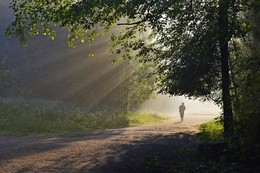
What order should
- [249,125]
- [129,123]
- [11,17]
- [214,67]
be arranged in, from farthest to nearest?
[11,17] → [129,123] → [214,67] → [249,125]

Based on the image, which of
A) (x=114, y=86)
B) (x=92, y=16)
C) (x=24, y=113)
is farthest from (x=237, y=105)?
(x=114, y=86)

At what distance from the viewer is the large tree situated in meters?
9.11

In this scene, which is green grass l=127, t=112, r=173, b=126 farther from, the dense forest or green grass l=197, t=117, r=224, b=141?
the dense forest

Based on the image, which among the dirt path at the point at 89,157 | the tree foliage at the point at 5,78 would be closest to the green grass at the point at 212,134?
the dirt path at the point at 89,157

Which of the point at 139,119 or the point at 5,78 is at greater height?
the point at 5,78

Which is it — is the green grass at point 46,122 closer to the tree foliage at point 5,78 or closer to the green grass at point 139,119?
the green grass at point 139,119

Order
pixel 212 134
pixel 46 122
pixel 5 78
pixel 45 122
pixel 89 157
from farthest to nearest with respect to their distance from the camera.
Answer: pixel 5 78, pixel 46 122, pixel 45 122, pixel 212 134, pixel 89 157

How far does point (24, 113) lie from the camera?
22328 mm

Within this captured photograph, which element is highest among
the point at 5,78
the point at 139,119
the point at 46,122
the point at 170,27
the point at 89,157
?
the point at 5,78

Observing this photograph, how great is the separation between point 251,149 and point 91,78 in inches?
1475

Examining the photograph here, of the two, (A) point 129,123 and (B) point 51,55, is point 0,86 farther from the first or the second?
(A) point 129,123

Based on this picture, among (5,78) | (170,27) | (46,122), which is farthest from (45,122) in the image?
(5,78)

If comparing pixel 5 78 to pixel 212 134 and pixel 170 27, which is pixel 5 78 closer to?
pixel 212 134

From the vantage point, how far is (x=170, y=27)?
13008mm
